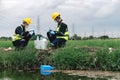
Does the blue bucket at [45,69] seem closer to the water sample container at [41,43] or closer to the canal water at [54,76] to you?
the canal water at [54,76]

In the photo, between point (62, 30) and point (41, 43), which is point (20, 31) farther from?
point (62, 30)

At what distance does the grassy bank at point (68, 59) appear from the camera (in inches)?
611

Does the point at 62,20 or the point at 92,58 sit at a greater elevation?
the point at 62,20

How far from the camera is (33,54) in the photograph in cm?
1675

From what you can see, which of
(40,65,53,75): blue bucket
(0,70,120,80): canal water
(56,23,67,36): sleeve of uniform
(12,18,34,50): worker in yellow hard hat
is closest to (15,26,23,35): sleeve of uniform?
(12,18,34,50): worker in yellow hard hat

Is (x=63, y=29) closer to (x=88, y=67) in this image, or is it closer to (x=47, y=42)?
(x=47, y=42)

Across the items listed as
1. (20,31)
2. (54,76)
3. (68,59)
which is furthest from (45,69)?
(20,31)

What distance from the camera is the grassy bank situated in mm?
15508

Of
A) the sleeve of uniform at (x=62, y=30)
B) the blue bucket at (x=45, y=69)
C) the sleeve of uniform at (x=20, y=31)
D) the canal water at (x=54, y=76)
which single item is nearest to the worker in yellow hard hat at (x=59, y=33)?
the sleeve of uniform at (x=62, y=30)

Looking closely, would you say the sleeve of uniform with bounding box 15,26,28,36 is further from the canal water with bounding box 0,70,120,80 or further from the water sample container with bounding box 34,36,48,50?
the canal water with bounding box 0,70,120,80

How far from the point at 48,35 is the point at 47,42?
465mm

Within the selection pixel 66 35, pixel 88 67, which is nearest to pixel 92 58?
pixel 88 67

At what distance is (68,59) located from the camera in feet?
51.8

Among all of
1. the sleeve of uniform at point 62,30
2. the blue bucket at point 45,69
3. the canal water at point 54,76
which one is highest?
the sleeve of uniform at point 62,30
